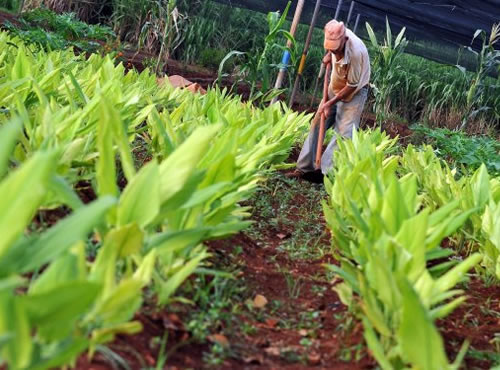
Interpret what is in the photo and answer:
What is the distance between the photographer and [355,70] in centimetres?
561

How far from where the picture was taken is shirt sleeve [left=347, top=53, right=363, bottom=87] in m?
5.52

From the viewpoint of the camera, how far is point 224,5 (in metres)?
12.4

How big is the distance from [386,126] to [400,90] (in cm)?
177

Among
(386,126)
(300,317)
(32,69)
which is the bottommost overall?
(386,126)

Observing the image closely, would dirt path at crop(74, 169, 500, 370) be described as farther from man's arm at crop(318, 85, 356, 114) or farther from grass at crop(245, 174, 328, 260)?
man's arm at crop(318, 85, 356, 114)

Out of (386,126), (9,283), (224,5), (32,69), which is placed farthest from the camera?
(224,5)

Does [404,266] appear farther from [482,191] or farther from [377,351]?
[482,191]

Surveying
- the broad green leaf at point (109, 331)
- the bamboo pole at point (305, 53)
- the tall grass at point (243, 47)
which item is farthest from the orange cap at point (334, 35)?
the tall grass at point (243, 47)

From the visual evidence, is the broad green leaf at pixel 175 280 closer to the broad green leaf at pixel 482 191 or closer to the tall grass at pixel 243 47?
the broad green leaf at pixel 482 191

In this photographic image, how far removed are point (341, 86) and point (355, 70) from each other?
0.86ft

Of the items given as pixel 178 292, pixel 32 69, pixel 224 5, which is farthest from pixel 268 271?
pixel 224 5

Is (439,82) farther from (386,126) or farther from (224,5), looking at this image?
(224,5)

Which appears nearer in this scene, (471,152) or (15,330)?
(15,330)

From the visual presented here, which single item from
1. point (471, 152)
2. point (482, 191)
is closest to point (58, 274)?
point (482, 191)
